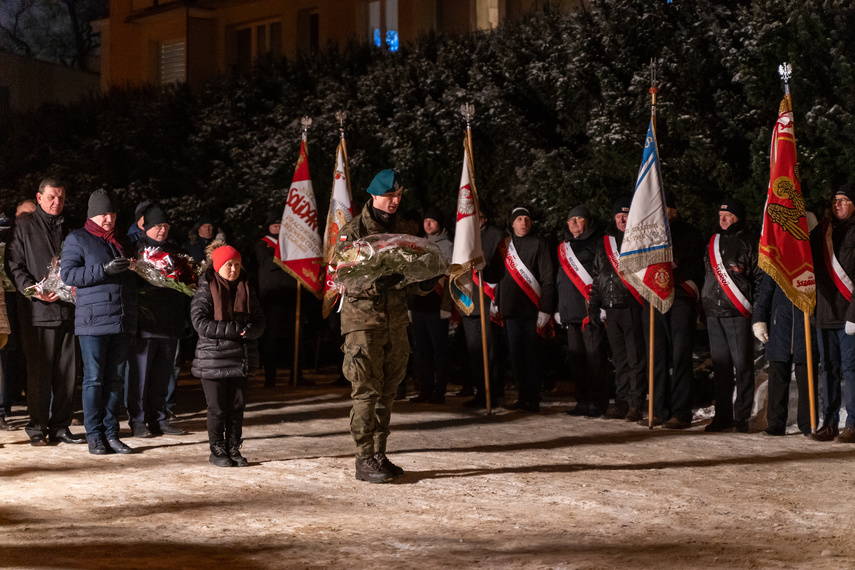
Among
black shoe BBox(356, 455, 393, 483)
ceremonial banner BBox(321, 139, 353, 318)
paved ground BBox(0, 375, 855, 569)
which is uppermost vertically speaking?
ceremonial banner BBox(321, 139, 353, 318)

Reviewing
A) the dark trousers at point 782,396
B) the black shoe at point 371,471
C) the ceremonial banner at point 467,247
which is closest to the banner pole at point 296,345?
the ceremonial banner at point 467,247

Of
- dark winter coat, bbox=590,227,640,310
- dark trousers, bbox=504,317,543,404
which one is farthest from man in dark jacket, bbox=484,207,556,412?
dark winter coat, bbox=590,227,640,310

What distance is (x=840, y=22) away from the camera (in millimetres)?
12359

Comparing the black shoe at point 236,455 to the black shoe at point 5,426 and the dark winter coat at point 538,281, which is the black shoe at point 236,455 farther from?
the dark winter coat at point 538,281

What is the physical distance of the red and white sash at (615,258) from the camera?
10.4 metres

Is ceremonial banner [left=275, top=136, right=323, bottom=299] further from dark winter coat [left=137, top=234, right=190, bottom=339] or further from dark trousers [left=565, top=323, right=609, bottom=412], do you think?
dark trousers [left=565, top=323, right=609, bottom=412]

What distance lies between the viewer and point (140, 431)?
976 cm

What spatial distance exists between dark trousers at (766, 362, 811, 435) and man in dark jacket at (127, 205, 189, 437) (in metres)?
→ 5.53

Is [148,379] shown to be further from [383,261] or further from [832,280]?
[832,280]

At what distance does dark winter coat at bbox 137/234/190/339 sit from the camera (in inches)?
380

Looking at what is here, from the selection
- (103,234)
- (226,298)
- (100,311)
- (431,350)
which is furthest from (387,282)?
(431,350)

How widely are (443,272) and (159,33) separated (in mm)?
22538

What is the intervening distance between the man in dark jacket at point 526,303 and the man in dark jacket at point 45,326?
4568mm

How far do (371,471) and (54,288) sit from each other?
11.2 ft
